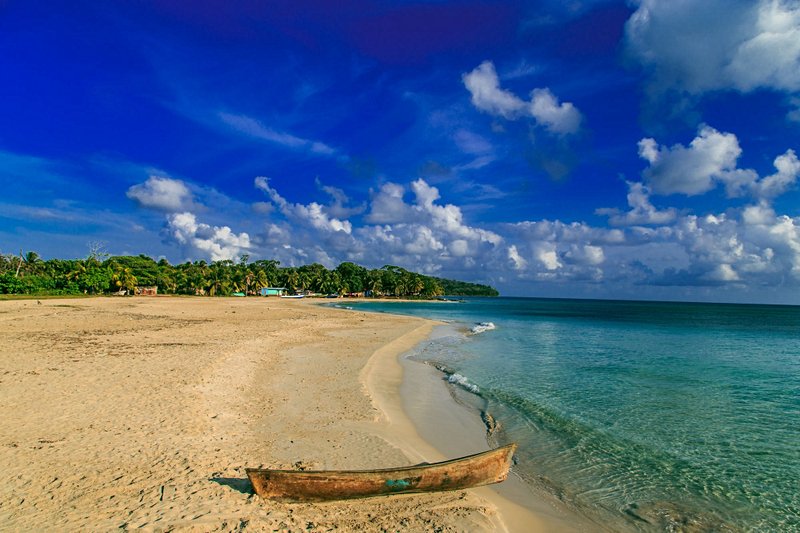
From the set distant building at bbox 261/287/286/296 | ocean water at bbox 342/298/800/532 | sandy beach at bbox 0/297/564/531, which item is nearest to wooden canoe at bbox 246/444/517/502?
sandy beach at bbox 0/297/564/531

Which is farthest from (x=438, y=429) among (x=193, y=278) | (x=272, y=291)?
(x=272, y=291)

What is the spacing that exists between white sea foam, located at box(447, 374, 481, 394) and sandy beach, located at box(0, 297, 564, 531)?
245cm

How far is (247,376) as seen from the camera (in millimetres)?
14203

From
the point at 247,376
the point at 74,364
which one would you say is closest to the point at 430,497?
the point at 247,376

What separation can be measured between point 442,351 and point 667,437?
51.1 feet

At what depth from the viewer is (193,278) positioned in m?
103

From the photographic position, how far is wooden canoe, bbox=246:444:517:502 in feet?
19.3

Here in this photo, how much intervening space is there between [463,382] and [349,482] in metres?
11.0

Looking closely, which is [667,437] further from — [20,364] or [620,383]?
[20,364]

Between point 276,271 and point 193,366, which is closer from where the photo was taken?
point 193,366

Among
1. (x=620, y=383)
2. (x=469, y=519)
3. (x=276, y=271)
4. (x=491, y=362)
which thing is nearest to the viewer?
(x=469, y=519)

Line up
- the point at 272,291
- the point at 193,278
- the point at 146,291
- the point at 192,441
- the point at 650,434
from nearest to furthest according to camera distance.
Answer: the point at 192,441 < the point at 650,434 < the point at 146,291 < the point at 193,278 < the point at 272,291

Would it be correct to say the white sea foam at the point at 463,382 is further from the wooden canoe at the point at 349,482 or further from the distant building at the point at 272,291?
the distant building at the point at 272,291

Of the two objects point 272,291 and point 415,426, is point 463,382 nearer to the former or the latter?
point 415,426
